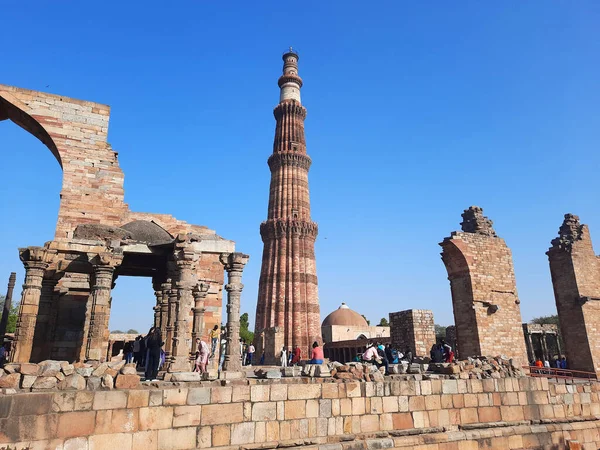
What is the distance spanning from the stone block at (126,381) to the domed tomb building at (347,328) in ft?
83.0

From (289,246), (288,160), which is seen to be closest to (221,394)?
(289,246)

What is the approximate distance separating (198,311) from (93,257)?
3.53m

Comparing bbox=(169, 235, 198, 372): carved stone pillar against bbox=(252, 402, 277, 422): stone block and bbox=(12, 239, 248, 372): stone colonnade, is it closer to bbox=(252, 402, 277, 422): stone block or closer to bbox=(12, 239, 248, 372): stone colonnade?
bbox=(12, 239, 248, 372): stone colonnade

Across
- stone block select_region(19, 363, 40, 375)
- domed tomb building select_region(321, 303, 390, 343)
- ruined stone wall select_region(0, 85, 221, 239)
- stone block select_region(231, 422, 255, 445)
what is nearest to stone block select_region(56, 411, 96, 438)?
stone block select_region(19, 363, 40, 375)

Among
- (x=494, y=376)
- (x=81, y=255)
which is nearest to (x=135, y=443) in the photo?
(x=81, y=255)

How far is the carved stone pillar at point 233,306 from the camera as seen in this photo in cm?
840

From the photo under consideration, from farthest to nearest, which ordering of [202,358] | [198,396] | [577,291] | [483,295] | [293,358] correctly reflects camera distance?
[293,358] → [577,291] → [483,295] → [202,358] → [198,396]

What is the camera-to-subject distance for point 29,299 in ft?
27.2

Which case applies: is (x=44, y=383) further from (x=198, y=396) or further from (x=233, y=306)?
(x=233, y=306)

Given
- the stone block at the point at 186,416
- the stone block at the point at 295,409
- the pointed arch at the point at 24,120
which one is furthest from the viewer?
the pointed arch at the point at 24,120

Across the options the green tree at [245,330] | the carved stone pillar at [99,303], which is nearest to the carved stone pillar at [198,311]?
the carved stone pillar at [99,303]

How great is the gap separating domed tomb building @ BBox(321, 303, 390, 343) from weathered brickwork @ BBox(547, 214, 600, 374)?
1503cm

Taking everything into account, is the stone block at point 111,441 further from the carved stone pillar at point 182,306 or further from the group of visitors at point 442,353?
the group of visitors at point 442,353

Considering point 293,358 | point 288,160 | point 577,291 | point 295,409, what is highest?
point 288,160
